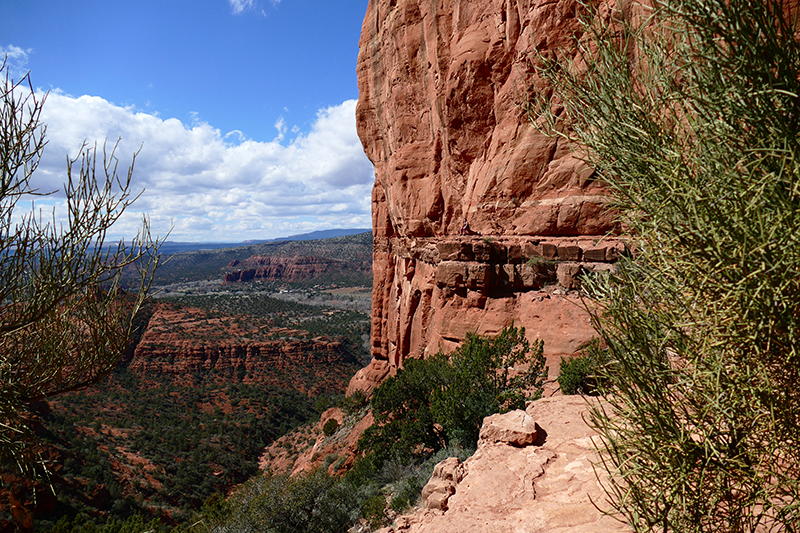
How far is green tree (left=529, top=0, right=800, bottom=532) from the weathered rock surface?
4.50 ft

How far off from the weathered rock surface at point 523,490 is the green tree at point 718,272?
4.50 feet

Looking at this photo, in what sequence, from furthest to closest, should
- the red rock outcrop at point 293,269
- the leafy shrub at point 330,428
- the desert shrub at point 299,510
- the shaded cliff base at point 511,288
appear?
the red rock outcrop at point 293,269 → the leafy shrub at point 330,428 → the shaded cliff base at point 511,288 → the desert shrub at point 299,510

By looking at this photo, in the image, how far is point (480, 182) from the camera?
Result: 17469 millimetres

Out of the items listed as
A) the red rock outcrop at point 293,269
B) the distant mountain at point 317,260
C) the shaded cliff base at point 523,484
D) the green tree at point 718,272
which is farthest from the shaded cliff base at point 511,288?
the red rock outcrop at point 293,269

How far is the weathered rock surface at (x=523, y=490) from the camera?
5211 mm

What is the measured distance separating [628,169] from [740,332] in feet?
6.17

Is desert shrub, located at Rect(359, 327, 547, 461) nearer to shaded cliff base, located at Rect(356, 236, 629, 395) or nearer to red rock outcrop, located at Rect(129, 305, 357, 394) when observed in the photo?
shaded cliff base, located at Rect(356, 236, 629, 395)

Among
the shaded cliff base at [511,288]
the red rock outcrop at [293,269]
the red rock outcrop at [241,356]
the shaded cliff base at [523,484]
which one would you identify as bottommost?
the red rock outcrop at [241,356]

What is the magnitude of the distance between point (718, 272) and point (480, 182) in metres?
14.9

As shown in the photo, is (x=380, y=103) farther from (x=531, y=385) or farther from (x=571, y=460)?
(x=571, y=460)

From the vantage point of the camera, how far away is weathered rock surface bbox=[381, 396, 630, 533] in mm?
5211

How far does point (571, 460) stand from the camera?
649 cm

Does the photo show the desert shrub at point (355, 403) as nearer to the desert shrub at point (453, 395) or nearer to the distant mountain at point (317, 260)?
the desert shrub at point (453, 395)

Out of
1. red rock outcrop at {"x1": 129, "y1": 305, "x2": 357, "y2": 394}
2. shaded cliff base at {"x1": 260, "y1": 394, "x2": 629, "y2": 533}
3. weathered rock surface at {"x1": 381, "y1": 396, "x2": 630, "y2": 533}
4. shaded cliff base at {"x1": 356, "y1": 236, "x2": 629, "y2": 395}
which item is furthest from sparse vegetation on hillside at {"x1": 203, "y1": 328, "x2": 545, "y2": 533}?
red rock outcrop at {"x1": 129, "y1": 305, "x2": 357, "y2": 394}
